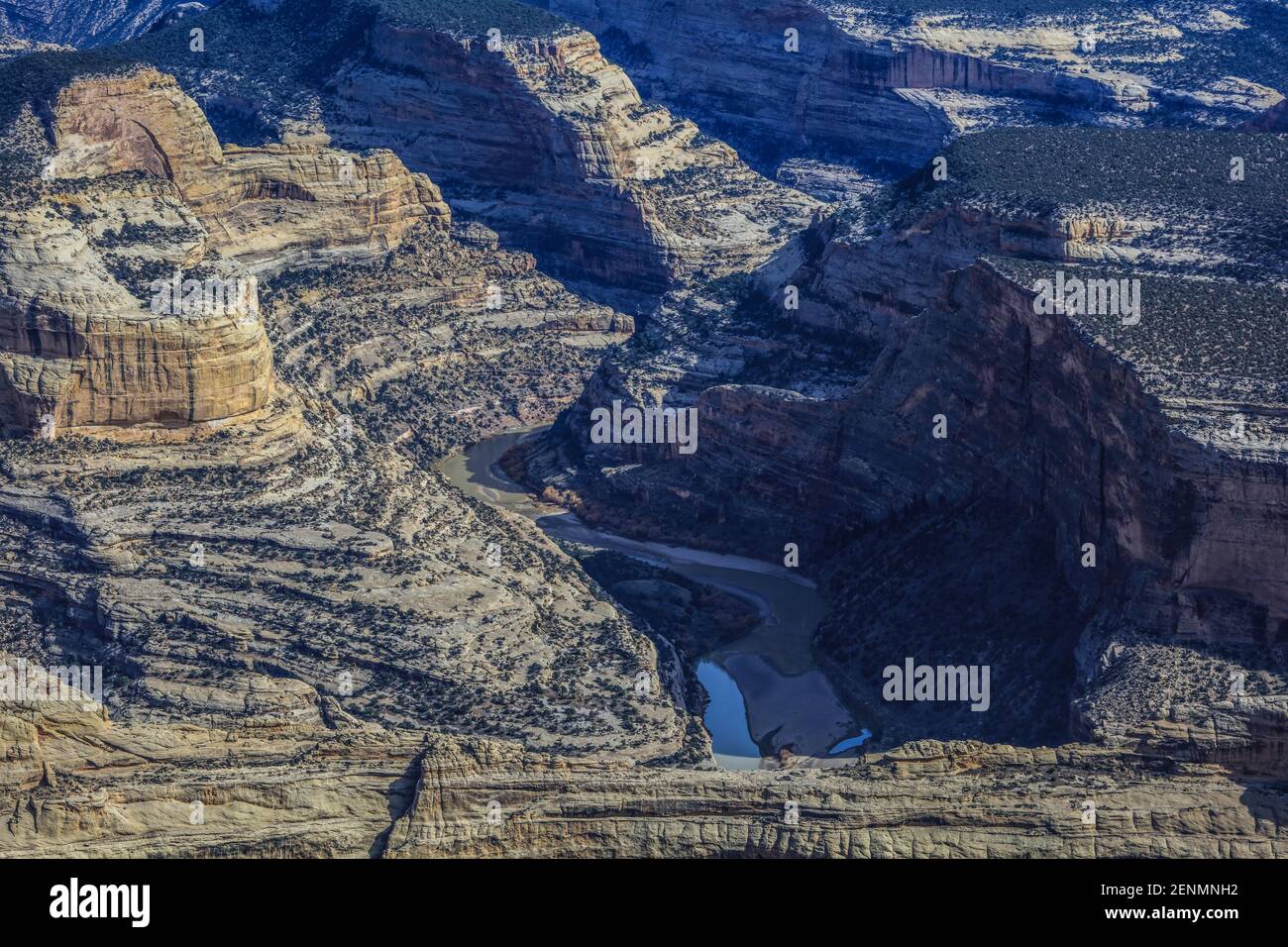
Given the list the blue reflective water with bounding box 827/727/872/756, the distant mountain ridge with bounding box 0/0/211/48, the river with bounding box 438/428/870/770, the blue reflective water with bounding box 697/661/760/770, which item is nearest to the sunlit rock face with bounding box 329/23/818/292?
the river with bounding box 438/428/870/770

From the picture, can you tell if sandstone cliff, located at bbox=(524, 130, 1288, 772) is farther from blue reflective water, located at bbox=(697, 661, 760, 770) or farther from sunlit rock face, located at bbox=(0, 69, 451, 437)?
sunlit rock face, located at bbox=(0, 69, 451, 437)

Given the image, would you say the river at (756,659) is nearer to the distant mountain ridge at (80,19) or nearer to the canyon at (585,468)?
the canyon at (585,468)

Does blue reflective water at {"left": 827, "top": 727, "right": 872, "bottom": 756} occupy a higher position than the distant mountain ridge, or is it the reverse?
the distant mountain ridge

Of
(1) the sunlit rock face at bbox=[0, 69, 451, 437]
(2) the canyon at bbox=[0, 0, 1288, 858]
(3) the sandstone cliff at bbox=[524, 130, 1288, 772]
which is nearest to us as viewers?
(2) the canyon at bbox=[0, 0, 1288, 858]

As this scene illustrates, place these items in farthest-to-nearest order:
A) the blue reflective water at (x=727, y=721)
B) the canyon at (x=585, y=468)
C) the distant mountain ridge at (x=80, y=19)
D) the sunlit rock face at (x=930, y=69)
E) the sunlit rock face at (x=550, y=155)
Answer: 1. the distant mountain ridge at (x=80, y=19)
2. the sunlit rock face at (x=930, y=69)
3. the sunlit rock face at (x=550, y=155)
4. the blue reflective water at (x=727, y=721)
5. the canyon at (x=585, y=468)

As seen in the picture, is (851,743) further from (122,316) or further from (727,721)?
(122,316)

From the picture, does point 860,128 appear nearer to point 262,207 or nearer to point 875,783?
point 262,207

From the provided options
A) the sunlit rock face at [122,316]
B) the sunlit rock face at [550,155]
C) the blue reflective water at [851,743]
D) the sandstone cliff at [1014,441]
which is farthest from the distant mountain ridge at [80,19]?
the blue reflective water at [851,743]

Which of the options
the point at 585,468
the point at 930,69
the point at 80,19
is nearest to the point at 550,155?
the point at 585,468
